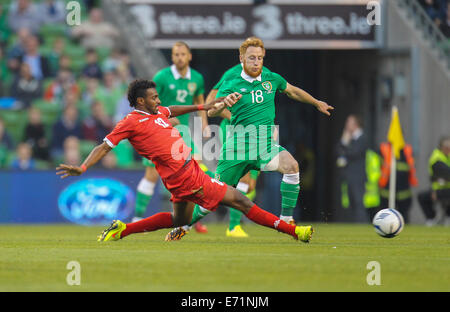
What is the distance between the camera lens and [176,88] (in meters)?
12.7

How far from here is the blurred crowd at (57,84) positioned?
17.5 metres

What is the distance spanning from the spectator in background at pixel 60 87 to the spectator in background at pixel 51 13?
5.66 ft

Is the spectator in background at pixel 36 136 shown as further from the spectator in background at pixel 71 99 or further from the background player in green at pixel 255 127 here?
the background player in green at pixel 255 127

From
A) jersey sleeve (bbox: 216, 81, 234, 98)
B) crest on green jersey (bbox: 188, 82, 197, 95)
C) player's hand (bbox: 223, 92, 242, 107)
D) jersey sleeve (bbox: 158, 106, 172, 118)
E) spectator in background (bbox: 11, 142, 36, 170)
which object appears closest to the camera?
player's hand (bbox: 223, 92, 242, 107)

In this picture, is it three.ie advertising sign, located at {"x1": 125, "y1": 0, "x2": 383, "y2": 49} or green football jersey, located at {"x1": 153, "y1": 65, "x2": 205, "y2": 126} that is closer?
green football jersey, located at {"x1": 153, "y1": 65, "x2": 205, "y2": 126}

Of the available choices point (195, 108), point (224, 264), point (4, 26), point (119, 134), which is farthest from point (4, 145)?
point (224, 264)

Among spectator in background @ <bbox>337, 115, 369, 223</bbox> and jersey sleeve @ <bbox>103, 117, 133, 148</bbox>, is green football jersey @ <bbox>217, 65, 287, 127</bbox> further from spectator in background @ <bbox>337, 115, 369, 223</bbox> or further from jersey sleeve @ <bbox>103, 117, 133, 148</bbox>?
spectator in background @ <bbox>337, 115, 369, 223</bbox>

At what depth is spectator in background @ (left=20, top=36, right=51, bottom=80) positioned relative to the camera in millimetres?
18594

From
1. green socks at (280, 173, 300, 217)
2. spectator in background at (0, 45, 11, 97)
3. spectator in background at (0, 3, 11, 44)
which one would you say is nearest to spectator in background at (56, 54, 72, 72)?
spectator in background at (0, 45, 11, 97)

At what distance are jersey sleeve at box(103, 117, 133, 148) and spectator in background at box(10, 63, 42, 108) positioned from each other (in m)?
9.23

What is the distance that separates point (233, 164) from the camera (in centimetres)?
1043

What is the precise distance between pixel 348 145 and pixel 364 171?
42.7 inches

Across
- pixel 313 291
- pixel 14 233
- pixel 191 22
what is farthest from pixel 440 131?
pixel 313 291

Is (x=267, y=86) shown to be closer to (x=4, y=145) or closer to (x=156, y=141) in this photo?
(x=156, y=141)
